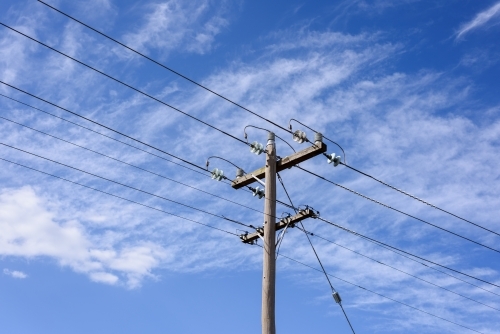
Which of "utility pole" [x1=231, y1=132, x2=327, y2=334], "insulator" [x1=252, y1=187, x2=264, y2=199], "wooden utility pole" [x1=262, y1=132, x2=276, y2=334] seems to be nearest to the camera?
"wooden utility pole" [x1=262, y1=132, x2=276, y2=334]

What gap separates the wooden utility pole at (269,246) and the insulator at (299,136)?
0.54 metres

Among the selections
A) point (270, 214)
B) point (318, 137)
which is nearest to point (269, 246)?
point (270, 214)

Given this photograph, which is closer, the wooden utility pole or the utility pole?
the wooden utility pole

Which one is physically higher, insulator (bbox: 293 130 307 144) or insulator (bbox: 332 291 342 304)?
insulator (bbox: 293 130 307 144)

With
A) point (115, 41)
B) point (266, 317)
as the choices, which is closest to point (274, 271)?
point (266, 317)

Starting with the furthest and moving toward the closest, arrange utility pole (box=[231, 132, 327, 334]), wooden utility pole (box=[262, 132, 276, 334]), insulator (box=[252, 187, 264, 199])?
insulator (box=[252, 187, 264, 199]) < utility pole (box=[231, 132, 327, 334]) < wooden utility pole (box=[262, 132, 276, 334])

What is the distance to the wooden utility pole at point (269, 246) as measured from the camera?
1276 cm

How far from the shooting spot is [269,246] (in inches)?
539

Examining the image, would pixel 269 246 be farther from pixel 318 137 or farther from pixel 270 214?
pixel 318 137

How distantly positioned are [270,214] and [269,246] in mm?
785

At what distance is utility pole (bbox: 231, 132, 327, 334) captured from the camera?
13.0 meters

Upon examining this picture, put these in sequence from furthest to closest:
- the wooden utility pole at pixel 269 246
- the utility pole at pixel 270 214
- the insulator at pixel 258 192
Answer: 1. the insulator at pixel 258 192
2. the utility pole at pixel 270 214
3. the wooden utility pole at pixel 269 246

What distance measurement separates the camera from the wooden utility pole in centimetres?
1276

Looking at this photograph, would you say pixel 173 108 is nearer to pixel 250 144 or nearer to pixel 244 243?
pixel 250 144
